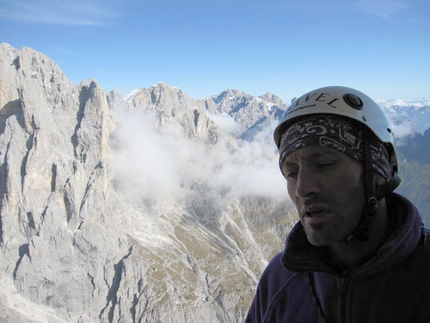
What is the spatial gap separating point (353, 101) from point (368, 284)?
234cm

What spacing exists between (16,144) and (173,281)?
132963 mm

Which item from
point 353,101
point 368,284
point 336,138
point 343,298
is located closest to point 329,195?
point 336,138

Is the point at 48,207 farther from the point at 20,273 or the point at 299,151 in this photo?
the point at 299,151

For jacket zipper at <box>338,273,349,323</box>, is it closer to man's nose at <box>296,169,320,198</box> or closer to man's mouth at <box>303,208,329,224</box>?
man's mouth at <box>303,208,329,224</box>

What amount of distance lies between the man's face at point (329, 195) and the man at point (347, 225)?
0.04 ft

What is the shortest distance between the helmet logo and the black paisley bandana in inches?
9.8

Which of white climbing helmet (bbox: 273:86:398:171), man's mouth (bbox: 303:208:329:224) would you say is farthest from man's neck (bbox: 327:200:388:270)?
white climbing helmet (bbox: 273:86:398:171)

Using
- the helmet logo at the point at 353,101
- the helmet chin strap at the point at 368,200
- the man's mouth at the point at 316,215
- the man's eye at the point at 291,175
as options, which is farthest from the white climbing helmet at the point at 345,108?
the man's mouth at the point at 316,215

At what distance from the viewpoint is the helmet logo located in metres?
4.04

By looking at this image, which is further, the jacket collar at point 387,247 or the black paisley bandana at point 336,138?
→ the black paisley bandana at point 336,138

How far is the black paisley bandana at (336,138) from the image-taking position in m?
3.71

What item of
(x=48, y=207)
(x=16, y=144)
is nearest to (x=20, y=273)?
(x=48, y=207)

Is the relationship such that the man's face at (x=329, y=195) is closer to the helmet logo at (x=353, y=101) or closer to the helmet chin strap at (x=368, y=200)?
the helmet chin strap at (x=368, y=200)

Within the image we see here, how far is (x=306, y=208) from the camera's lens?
11.6ft
